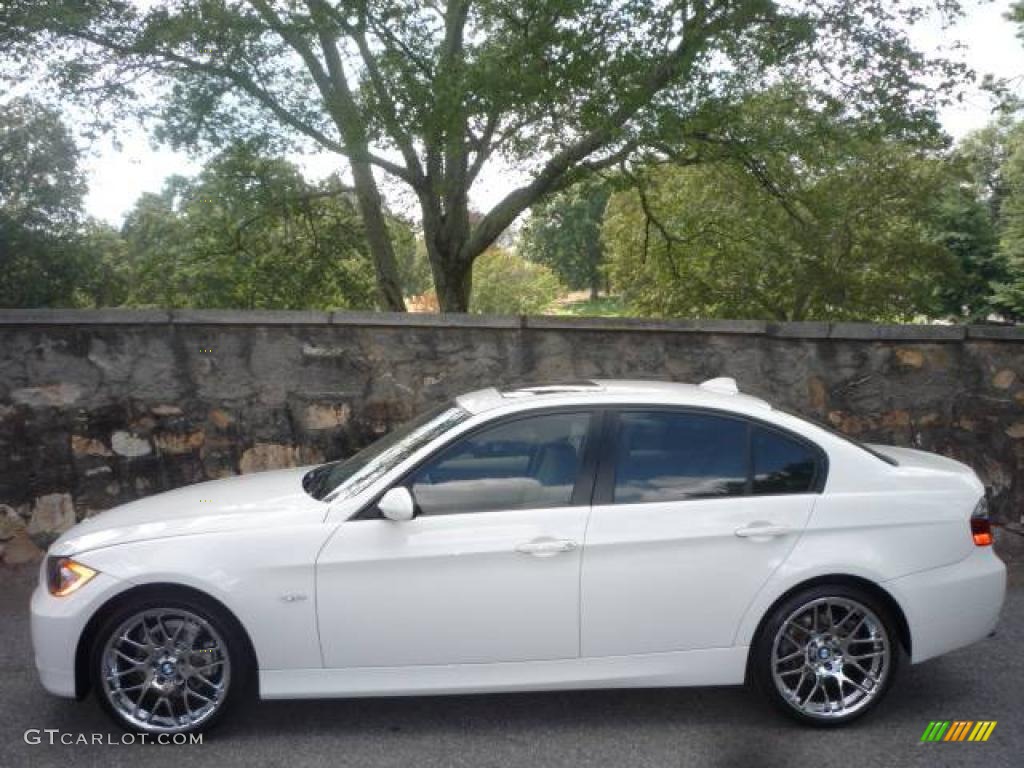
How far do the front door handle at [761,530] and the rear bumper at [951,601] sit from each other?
1.60 feet

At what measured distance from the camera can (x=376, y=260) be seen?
14.3 metres

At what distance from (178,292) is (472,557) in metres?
13.6

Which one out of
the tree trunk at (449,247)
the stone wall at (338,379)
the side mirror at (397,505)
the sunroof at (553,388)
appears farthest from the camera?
the tree trunk at (449,247)

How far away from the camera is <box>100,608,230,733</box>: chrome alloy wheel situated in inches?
155

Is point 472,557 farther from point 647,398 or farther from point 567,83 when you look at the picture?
point 567,83

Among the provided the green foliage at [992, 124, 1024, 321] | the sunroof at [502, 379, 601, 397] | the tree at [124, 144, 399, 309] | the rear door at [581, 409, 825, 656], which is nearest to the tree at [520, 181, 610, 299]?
the green foliage at [992, 124, 1024, 321]

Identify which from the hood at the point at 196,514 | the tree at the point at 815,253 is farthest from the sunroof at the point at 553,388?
the tree at the point at 815,253

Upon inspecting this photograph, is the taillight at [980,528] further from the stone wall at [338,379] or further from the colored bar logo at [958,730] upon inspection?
the stone wall at [338,379]

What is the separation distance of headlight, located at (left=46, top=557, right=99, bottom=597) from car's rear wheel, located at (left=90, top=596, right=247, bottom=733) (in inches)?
7.6

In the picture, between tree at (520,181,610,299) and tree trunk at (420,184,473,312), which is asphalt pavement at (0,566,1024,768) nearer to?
tree trunk at (420,184,473,312)

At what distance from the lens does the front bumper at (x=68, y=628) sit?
3.93 meters

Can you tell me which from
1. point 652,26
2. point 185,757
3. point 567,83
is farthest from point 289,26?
point 185,757

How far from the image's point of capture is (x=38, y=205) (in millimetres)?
13844

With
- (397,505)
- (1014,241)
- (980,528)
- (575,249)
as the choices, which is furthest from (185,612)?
(575,249)
